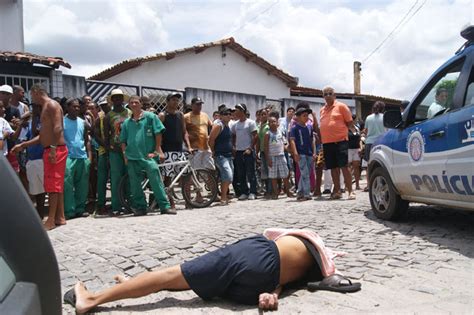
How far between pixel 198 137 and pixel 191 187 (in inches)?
43.4

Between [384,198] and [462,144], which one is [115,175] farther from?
[462,144]

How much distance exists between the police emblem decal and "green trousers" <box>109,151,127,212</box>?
184 inches

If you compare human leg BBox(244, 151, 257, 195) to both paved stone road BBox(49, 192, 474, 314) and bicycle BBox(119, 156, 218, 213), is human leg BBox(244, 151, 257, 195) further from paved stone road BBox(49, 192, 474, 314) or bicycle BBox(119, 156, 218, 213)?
paved stone road BBox(49, 192, 474, 314)

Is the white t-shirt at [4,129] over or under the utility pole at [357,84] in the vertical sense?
under

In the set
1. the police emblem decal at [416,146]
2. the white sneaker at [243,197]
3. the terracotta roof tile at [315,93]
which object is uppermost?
the terracotta roof tile at [315,93]

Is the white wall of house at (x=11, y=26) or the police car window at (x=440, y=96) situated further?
the white wall of house at (x=11, y=26)

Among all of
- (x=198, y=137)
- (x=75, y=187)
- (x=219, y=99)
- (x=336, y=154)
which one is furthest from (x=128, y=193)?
(x=219, y=99)

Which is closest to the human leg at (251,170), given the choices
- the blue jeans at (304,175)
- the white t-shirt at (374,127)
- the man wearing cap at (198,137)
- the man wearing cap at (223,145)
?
the man wearing cap at (223,145)

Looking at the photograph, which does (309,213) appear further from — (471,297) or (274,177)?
(471,297)

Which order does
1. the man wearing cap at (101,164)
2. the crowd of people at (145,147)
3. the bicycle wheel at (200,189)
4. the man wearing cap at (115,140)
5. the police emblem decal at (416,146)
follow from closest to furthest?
the police emblem decal at (416,146) → the crowd of people at (145,147) → the man wearing cap at (115,140) → the man wearing cap at (101,164) → the bicycle wheel at (200,189)

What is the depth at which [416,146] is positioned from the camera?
16.8 feet

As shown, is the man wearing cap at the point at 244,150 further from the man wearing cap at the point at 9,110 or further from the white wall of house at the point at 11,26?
the white wall of house at the point at 11,26

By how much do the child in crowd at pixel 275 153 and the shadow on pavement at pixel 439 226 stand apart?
262cm

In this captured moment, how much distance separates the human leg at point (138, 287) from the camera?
308 centimetres
